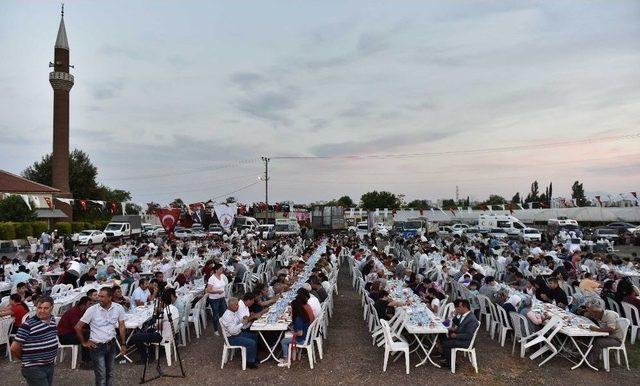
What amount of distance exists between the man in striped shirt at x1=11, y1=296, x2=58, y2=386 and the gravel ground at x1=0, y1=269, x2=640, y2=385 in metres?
2.20

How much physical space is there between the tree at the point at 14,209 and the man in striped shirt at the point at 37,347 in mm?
35853

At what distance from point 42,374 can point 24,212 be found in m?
36.4

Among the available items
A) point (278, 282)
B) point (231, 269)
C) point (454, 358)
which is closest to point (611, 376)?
point (454, 358)

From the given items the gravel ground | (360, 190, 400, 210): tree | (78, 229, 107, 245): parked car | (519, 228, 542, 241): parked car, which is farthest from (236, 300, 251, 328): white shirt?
(360, 190, 400, 210): tree

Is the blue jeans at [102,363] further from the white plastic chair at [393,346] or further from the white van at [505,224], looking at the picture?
the white van at [505,224]

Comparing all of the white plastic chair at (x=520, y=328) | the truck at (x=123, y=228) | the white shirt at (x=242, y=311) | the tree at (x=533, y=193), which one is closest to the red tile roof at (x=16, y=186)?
the truck at (x=123, y=228)

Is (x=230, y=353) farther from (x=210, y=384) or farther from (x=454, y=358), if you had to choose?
(x=454, y=358)

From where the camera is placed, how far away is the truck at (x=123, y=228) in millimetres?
35938

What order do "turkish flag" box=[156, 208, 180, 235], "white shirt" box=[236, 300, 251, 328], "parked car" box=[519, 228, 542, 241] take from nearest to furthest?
"white shirt" box=[236, 300, 251, 328] → "turkish flag" box=[156, 208, 180, 235] → "parked car" box=[519, 228, 542, 241]

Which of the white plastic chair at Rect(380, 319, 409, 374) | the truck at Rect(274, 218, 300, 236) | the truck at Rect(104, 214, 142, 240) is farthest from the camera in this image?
the truck at Rect(274, 218, 300, 236)

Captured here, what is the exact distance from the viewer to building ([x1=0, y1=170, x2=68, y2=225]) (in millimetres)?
39688

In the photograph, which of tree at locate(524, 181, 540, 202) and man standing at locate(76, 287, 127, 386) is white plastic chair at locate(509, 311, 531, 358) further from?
tree at locate(524, 181, 540, 202)

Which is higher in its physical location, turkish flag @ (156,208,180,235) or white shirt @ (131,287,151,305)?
turkish flag @ (156,208,180,235)

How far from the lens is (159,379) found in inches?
269
